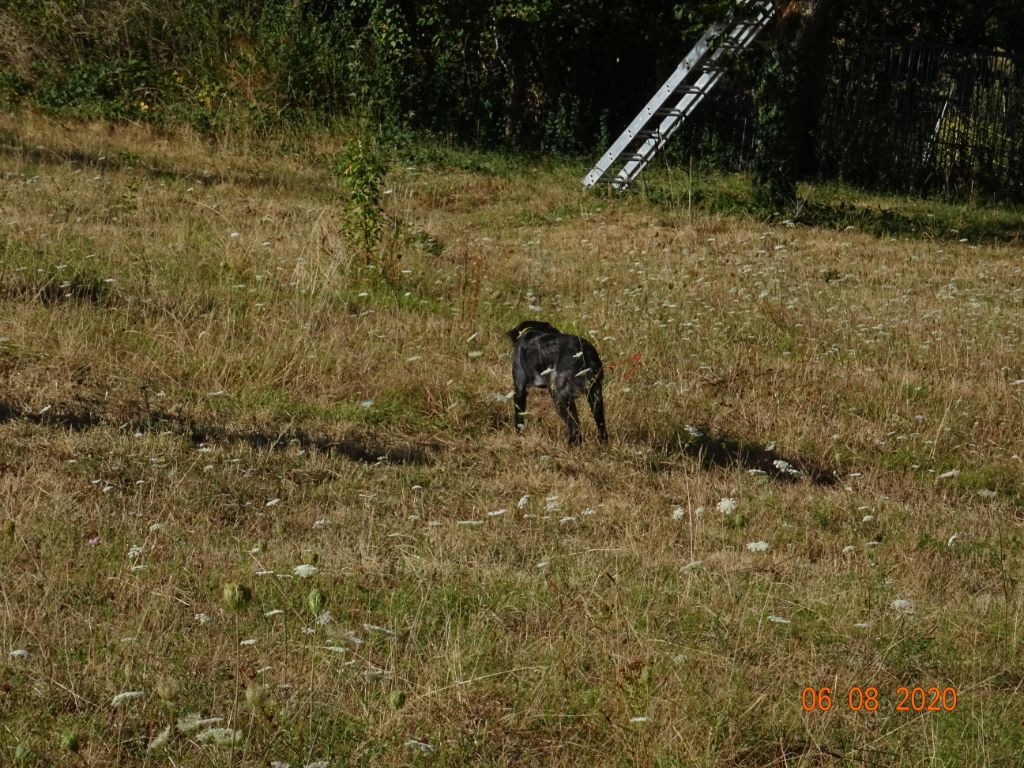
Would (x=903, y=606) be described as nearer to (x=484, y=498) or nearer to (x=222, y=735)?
(x=484, y=498)

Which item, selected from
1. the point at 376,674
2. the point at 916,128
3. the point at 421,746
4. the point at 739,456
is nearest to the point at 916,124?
the point at 916,128

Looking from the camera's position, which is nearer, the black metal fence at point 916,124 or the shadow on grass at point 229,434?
the shadow on grass at point 229,434

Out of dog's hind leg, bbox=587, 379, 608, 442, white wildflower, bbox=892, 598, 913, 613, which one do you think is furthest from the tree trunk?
white wildflower, bbox=892, 598, 913, 613

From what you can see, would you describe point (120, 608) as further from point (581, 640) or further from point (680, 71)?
point (680, 71)

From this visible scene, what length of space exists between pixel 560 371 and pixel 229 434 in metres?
1.84

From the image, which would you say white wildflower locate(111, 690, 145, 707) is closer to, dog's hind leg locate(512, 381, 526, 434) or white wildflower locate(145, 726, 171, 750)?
white wildflower locate(145, 726, 171, 750)

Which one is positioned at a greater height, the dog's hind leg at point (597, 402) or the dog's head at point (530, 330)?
the dog's head at point (530, 330)

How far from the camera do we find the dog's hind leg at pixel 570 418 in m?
7.43

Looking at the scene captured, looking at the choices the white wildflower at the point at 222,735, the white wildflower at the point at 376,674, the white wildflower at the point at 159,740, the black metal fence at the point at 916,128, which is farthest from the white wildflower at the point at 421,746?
the black metal fence at the point at 916,128

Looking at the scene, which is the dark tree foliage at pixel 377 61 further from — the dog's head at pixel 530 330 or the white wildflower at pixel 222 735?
the white wildflower at pixel 222 735

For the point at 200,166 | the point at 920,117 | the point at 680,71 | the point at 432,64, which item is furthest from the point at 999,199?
the point at 200,166

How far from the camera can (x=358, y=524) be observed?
5.86m

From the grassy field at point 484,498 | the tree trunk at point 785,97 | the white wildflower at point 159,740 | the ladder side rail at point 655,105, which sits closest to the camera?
the white wildflower at point 159,740
